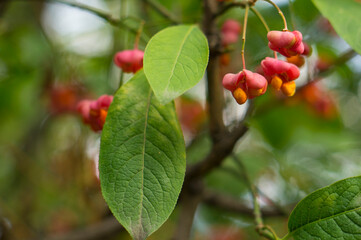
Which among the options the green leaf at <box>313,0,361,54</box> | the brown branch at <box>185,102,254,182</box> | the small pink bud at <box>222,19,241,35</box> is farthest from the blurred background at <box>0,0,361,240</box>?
the green leaf at <box>313,0,361,54</box>

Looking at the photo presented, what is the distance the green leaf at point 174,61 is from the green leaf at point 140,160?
100mm

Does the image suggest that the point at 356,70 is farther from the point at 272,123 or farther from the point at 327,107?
the point at 272,123

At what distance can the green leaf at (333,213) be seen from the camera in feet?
2.30

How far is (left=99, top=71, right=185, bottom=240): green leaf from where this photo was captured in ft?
2.23

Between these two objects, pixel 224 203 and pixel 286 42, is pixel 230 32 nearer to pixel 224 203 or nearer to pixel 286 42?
pixel 286 42

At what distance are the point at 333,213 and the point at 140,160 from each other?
328mm

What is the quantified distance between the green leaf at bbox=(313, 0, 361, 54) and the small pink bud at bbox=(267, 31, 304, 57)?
7 cm

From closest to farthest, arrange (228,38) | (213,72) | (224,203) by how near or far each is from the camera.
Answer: (213,72) → (228,38) → (224,203)

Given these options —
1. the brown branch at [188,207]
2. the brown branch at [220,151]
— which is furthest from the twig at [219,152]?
the brown branch at [188,207]

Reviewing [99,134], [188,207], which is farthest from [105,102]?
[99,134]

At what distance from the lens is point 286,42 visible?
0.74 metres

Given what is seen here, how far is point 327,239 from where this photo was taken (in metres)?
0.71

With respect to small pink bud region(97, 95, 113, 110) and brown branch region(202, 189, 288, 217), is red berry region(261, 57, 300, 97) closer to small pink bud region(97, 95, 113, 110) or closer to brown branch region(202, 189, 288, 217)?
small pink bud region(97, 95, 113, 110)

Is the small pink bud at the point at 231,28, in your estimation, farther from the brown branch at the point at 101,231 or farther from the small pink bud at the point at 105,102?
the brown branch at the point at 101,231
